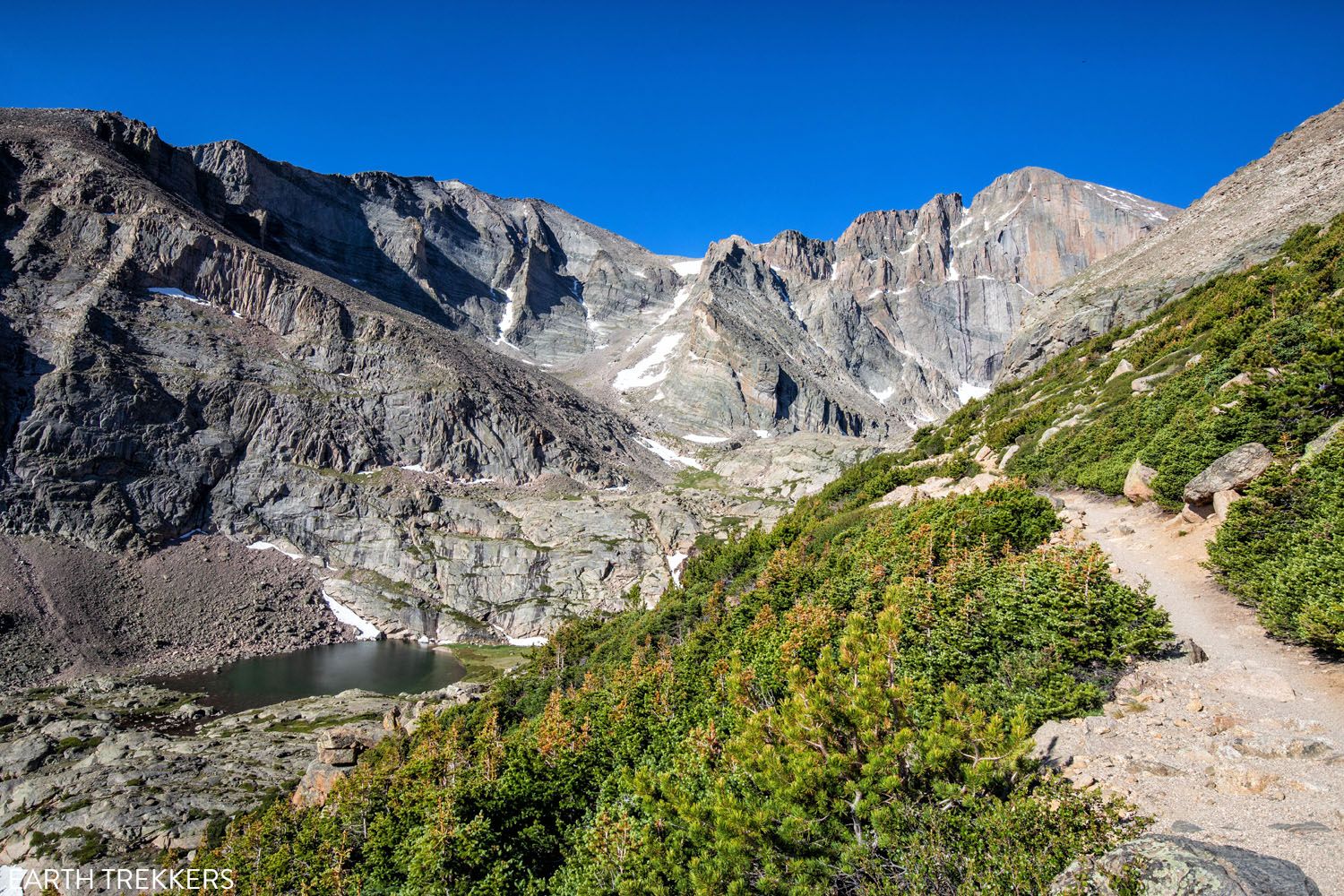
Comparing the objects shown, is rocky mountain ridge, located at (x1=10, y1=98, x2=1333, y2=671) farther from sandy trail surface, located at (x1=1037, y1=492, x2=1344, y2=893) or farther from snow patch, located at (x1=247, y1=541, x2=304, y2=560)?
sandy trail surface, located at (x1=1037, y1=492, x2=1344, y2=893)

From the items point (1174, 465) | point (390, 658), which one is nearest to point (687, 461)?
point (390, 658)

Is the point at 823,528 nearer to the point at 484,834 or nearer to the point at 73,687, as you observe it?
the point at 484,834

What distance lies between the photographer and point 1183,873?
694cm

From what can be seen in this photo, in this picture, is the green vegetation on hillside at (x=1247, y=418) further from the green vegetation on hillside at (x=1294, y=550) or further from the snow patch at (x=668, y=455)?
the snow patch at (x=668, y=455)

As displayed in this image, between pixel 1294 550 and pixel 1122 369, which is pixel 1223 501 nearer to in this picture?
pixel 1294 550

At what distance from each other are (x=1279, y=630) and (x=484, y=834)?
1779cm

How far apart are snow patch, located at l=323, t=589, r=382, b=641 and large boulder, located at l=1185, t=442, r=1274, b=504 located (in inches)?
4487

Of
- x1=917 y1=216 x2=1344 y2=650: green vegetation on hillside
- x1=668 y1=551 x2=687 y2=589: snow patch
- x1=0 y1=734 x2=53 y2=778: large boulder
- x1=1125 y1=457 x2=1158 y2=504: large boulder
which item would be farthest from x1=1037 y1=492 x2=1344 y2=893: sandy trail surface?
x1=668 y1=551 x2=687 y2=589: snow patch

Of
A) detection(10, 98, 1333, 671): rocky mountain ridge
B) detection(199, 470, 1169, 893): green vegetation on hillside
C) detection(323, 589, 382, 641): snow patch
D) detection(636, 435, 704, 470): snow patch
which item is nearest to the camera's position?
detection(199, 470, 1169, 893): green vegetation on hillside

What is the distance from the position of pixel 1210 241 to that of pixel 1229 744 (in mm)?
56647

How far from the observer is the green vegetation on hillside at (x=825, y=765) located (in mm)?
9938

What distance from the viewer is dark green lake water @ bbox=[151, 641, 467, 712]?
76.4m

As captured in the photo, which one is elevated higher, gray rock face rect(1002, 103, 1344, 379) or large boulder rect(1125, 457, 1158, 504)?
gray rock face rect(1002, 103, 1344, 379)

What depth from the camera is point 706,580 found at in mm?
49875
